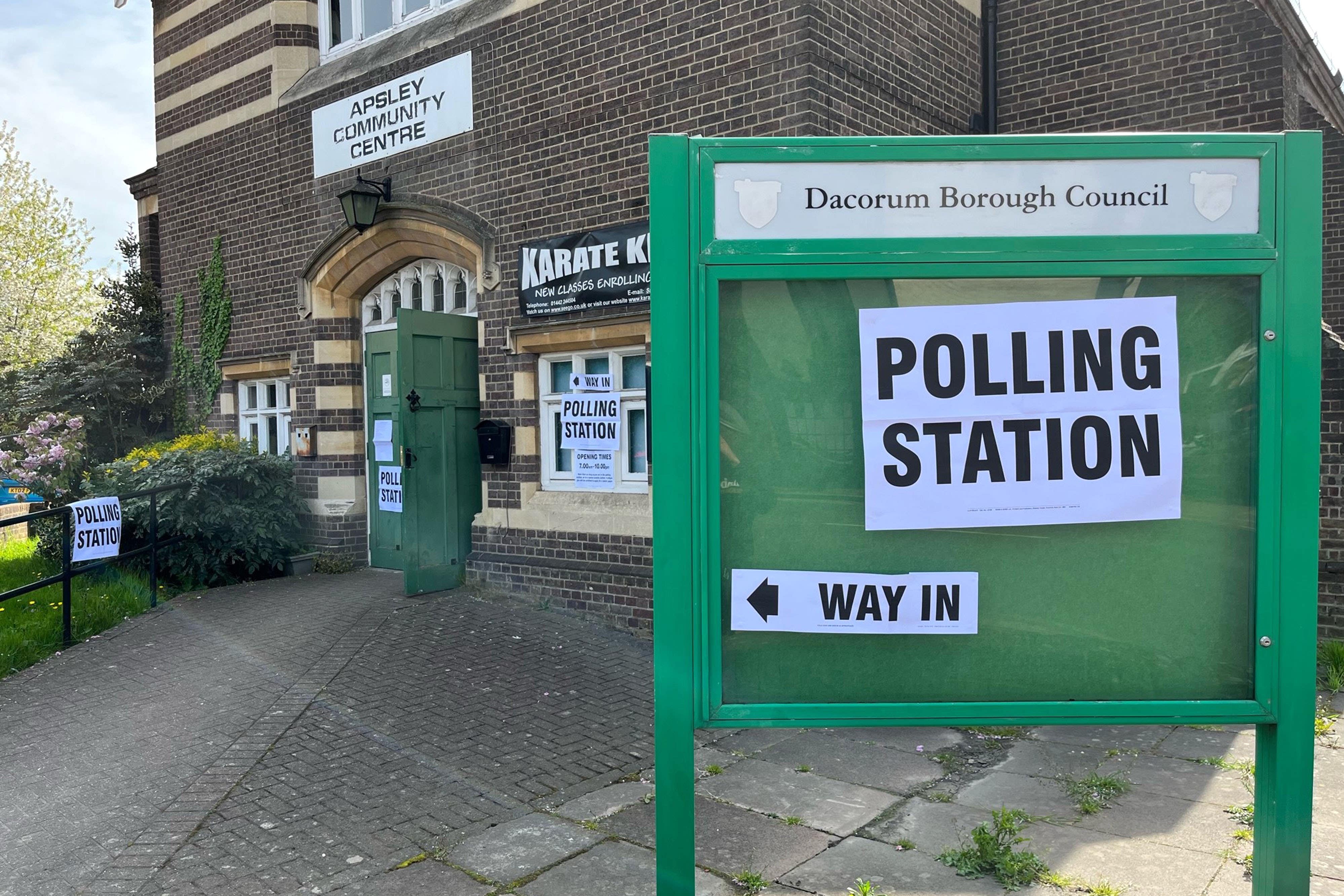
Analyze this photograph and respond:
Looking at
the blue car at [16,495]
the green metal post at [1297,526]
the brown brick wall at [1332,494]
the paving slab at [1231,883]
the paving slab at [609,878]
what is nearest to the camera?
the green metal post at [1297,526]

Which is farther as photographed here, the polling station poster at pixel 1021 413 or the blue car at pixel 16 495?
the blue car at pixel 16 495

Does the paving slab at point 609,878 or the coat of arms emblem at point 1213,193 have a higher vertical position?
the coat of arms emblem at point 1213,193

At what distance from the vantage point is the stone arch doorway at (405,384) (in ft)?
29.2

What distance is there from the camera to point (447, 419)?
9.32 metres

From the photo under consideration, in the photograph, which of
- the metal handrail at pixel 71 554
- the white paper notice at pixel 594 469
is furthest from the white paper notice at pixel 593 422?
the metal handrail at pixel 71 554

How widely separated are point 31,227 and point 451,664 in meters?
28.4

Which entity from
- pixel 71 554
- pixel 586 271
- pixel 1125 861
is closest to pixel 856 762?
pixel 1125 861

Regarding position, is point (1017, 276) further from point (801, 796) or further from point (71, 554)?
point (71, 554)

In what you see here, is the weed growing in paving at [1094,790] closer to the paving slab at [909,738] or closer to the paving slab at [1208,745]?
the paving slab at [1208,745]

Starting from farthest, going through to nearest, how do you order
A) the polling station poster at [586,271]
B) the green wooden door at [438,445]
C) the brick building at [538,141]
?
the green wooden door at [438,445] < the polling station poster at [586,271] < the brick building at [538,141]

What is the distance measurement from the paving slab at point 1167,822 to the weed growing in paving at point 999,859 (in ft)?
1.59

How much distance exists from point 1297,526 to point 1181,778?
251 cm

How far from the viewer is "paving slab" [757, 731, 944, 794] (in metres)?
4.68

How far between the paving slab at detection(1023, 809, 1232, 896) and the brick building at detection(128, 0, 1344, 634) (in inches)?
160
